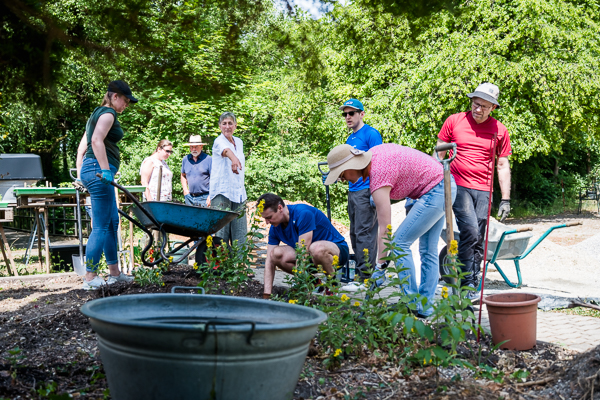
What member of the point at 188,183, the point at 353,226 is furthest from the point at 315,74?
the point at 188,183

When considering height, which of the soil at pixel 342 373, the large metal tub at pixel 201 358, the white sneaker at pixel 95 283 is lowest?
the soil at pixel 342 373

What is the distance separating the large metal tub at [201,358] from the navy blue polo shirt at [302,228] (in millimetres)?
2458

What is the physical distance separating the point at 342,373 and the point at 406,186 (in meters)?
1.41

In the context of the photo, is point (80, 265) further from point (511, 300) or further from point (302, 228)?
point (511, 300)

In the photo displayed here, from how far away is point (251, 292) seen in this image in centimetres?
451

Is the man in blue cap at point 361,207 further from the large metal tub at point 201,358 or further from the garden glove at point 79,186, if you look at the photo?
the large metal tub at point 201,358

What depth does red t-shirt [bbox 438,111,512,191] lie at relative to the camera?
189 inches

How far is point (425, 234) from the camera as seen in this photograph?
3988 millimetres

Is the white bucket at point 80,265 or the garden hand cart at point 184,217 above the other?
the garden hand cart at point 184,217

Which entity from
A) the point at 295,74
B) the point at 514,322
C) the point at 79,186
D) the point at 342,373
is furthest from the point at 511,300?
the point at 79,186

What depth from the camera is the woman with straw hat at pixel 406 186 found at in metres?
3.47

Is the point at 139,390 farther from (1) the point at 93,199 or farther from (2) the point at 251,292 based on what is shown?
(1) the point at 93,199

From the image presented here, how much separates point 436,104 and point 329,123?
4108mm

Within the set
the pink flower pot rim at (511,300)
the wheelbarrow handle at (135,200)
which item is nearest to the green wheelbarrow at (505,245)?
the pink flower pot rim at (511,300)
